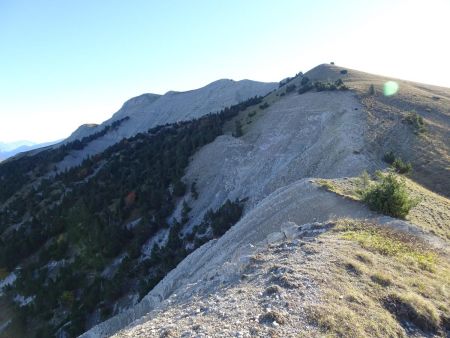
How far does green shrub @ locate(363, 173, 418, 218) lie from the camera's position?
17.4 metres

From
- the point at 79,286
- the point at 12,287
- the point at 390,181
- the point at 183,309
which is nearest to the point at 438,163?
the point at 390,181

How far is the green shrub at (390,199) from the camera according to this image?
17422 millimetres

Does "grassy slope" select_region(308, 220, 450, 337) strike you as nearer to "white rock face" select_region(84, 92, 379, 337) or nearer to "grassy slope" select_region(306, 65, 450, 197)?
"white rock face" select_region(84, 92, 379, 337)

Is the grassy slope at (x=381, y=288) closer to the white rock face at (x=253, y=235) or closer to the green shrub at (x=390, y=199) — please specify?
the green shrub at (x=390, y=199)

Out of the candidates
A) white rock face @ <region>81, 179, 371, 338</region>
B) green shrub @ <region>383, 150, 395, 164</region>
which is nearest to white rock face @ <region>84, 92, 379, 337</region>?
white rock face @ <region>81, 179, 371, 338</region>

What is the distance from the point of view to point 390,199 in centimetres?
1747

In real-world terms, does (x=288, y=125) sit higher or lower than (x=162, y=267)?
higher

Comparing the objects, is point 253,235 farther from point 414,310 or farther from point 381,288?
point 414,310

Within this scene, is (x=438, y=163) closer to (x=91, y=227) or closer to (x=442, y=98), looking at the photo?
(x=442, y=98)

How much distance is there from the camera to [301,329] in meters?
7.95

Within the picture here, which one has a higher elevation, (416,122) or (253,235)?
(416,122)

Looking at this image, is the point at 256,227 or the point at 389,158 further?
the point at 389,158

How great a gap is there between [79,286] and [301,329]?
27812mm

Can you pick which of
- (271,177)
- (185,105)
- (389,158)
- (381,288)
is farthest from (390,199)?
(185,105)
